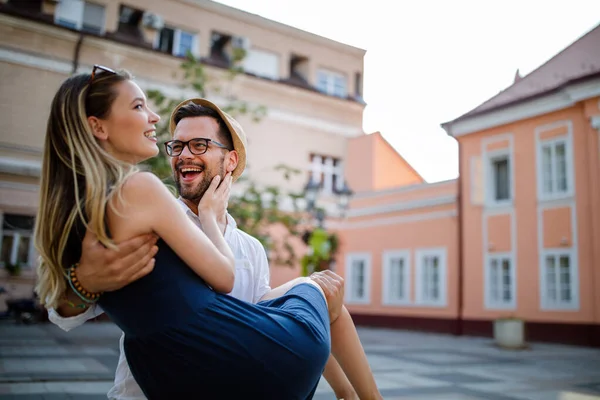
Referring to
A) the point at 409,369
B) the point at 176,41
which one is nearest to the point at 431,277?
the point at 409,369

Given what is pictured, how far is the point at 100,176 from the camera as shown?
1.74 meters

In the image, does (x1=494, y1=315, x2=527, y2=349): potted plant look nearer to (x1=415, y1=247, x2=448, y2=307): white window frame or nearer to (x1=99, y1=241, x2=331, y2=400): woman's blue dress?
(x1=415, y1=247, x2=448, y2=307): white window frame

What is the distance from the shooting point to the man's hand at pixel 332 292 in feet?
7.09

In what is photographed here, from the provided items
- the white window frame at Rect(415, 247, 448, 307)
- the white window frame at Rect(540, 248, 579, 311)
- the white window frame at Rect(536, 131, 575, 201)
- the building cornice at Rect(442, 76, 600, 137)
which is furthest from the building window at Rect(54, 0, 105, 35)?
the white window frame at Rect(540, 248, 579, 311)

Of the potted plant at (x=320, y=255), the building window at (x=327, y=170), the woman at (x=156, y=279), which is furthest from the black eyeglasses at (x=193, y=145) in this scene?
the building window at (x=327, y=170)

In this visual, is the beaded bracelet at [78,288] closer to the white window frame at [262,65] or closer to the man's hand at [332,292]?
the man's hand at [332,292]

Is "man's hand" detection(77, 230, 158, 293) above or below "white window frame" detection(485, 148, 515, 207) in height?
below

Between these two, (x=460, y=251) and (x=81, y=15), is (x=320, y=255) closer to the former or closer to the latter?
(x=460, y=251)

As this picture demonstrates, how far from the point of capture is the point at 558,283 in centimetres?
1462

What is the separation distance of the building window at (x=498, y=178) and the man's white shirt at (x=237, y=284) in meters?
15.2

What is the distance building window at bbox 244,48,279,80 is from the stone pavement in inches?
457

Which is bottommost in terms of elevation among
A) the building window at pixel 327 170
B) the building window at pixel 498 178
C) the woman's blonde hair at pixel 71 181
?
the woman's blonde hair at pixel 71 181

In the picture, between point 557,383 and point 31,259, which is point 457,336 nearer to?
point 557,383

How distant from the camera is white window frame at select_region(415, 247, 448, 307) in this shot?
18.0 meters
